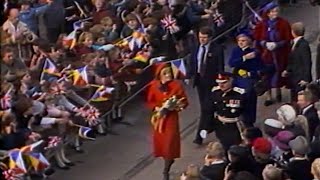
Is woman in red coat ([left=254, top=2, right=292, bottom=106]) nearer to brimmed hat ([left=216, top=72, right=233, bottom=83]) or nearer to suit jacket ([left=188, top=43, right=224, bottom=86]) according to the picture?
suit jacket ([left=188, top=43, right=224, bottom=86])

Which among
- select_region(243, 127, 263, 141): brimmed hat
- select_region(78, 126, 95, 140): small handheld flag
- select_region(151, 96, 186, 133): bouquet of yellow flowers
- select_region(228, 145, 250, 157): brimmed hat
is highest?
select_region(151, 96, 186, 133): bouquet of yellow flowers

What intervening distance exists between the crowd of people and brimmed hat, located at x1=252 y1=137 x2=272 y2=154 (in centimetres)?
2

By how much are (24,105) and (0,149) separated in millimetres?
827

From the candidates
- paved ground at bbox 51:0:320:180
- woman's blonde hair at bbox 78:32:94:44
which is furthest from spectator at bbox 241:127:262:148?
woman's blonde hair at bbox 78:32:94:44

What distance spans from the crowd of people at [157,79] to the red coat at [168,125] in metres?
0.01

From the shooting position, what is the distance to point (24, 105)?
48.7ft

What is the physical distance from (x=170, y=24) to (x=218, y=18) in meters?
1.73

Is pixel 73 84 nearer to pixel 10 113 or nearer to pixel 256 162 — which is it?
pixel 10 113

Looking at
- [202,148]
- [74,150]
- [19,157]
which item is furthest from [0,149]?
[202,148]

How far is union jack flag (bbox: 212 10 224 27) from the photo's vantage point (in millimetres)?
20031

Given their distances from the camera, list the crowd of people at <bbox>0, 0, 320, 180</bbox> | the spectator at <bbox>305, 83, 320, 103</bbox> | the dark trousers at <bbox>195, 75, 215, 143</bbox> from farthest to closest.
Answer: the dark trousers at <bbox>195, 75, 215, 143</bbox> < the spectator at <bbox>305, 83, 320, 103</bbox> < the crowd of people at <bbox>0, 0, 320, 180</bbox>

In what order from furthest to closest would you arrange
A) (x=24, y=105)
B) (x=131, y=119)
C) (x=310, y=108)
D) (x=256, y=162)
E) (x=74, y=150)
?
1. (x=131, y=119)
2. (x=74, y=150)
3. (x=24, y=105)
4. (x=310, y=108)
5. (x=256, y=162)

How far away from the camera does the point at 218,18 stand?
65.8 ft

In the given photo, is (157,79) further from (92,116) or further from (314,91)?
(314,91)
